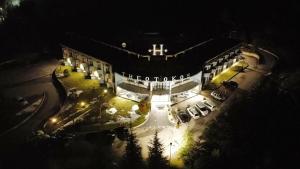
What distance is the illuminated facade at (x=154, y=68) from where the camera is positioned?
171ft

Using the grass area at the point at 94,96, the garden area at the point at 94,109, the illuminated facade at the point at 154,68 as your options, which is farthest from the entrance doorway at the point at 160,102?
the grass area at the point at 94,96

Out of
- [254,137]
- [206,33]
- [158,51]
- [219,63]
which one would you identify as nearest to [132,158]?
[254,137]

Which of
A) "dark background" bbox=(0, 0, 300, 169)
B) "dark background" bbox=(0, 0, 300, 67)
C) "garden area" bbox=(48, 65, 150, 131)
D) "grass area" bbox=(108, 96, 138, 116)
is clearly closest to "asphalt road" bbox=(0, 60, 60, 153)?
"dark background" bbox=(0, 0, 300, 169)

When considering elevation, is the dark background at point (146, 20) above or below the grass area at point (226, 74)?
above

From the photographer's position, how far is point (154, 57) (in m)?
52.8

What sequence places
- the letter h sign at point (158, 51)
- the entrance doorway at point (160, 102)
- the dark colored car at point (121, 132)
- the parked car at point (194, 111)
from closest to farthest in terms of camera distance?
1. the dark colored car at point (121, 132)
2. the parked car at point (194, 111)
3. the entrance doorway at point (160, 102)
4. the letter h sign at point (158, 51)

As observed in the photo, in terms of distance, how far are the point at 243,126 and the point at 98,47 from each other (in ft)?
120

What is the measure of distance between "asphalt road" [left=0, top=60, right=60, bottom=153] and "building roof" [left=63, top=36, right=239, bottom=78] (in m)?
11.0

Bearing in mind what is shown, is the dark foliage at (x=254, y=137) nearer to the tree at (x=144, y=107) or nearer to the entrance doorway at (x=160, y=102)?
the entrance doorway at (x=160, y=102)

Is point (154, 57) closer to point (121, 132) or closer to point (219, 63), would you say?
point (121, 132)

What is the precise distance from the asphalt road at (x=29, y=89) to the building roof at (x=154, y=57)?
11044 mm

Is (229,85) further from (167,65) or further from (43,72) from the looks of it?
(43,72)

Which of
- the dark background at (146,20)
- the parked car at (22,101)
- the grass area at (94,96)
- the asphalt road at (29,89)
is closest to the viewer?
the asphalt road at (29,89)

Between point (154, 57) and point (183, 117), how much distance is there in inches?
526
